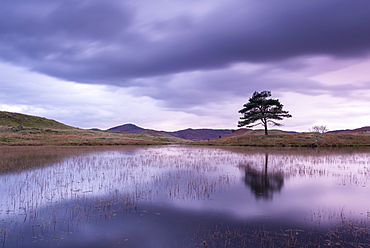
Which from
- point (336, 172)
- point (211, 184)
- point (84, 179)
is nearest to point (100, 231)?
point (211, 184)

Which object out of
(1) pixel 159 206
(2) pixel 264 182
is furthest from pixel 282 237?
(2) pixel 264 182

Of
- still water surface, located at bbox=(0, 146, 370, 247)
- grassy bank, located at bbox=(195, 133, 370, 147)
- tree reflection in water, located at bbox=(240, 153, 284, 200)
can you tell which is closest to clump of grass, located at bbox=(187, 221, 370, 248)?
still water surface, located at bbox=(0, 146, 370, 247)

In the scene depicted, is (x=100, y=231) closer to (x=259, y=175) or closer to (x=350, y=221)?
(x=350, y=221)

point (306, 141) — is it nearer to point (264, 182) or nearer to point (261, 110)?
point (261, 110)

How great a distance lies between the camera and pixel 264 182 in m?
16.6

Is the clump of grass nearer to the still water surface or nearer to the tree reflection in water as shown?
the still water surface

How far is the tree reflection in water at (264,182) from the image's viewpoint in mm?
13727

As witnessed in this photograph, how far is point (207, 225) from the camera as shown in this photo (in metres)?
8.77

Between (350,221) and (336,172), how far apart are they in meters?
13.2

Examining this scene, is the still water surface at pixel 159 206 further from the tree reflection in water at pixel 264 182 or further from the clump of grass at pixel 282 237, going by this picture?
the clump of grass at pixel 282 237

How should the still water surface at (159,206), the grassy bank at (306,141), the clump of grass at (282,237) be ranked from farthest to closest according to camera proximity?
the grassy bank at (306,141)
the still water surface at (159,206)
the clump of grass at (282,237)

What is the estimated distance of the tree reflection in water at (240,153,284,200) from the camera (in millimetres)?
Answer: 13727

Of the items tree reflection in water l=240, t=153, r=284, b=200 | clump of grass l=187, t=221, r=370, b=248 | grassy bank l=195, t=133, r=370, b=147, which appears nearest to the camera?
clump of grass l=187, t=221, r=370, b=248

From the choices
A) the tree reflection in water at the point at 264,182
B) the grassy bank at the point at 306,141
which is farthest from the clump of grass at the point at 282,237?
the grassy bank at the point at 306,141
